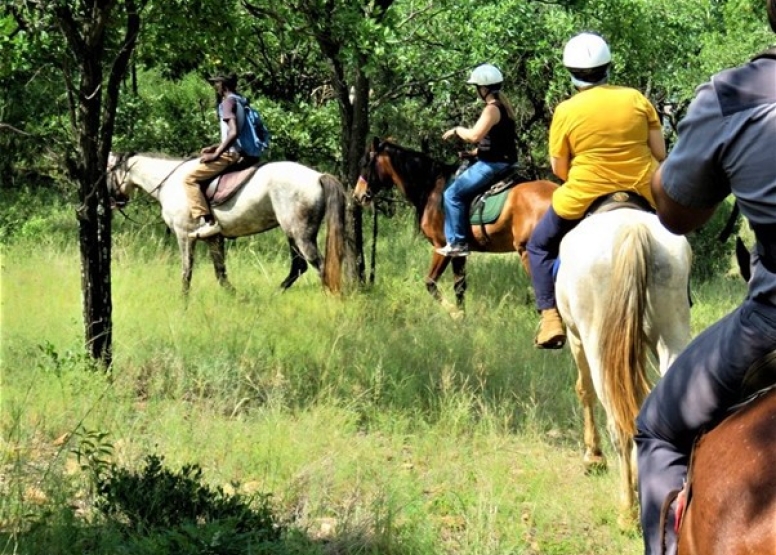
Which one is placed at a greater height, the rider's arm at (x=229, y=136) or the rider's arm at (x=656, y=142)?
the rider's arm at (x=656, y=142)

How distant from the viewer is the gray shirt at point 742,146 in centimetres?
239

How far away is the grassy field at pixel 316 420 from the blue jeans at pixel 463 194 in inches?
34.4

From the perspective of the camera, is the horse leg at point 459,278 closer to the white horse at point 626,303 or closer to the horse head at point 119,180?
the horse head at point 119,180

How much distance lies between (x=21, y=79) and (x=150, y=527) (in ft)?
29.9

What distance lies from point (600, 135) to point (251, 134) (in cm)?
636

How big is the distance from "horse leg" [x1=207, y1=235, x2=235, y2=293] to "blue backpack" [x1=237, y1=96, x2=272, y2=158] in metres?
1.11

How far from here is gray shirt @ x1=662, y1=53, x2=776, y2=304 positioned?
2389 mm

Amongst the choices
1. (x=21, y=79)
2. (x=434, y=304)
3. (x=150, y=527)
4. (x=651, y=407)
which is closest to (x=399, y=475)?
(x=150, y=527)

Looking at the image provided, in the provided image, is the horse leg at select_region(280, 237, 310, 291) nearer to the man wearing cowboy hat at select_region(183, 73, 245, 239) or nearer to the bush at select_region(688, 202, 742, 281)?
the man wearing cowboy hat at select_region(183, 73, 245, 239)

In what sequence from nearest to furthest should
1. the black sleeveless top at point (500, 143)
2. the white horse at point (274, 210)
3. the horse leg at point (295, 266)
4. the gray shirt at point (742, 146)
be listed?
the gray shirt at point (742, 146) → the black sleeveless top at point (500, 143) → the white horse at point (274, 210) → the horse leg at point (295, 266)

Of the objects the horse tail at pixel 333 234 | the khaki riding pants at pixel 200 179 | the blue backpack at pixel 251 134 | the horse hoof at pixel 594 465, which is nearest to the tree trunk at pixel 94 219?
the horse hoof at pixel 594 465

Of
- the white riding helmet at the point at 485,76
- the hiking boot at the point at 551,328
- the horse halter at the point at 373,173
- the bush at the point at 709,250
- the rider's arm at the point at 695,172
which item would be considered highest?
the rider's arm at the point at 695,172

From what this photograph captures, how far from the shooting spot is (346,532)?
15.4 feet

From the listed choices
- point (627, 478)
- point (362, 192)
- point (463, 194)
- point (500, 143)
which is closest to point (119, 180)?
point (362, 192)
